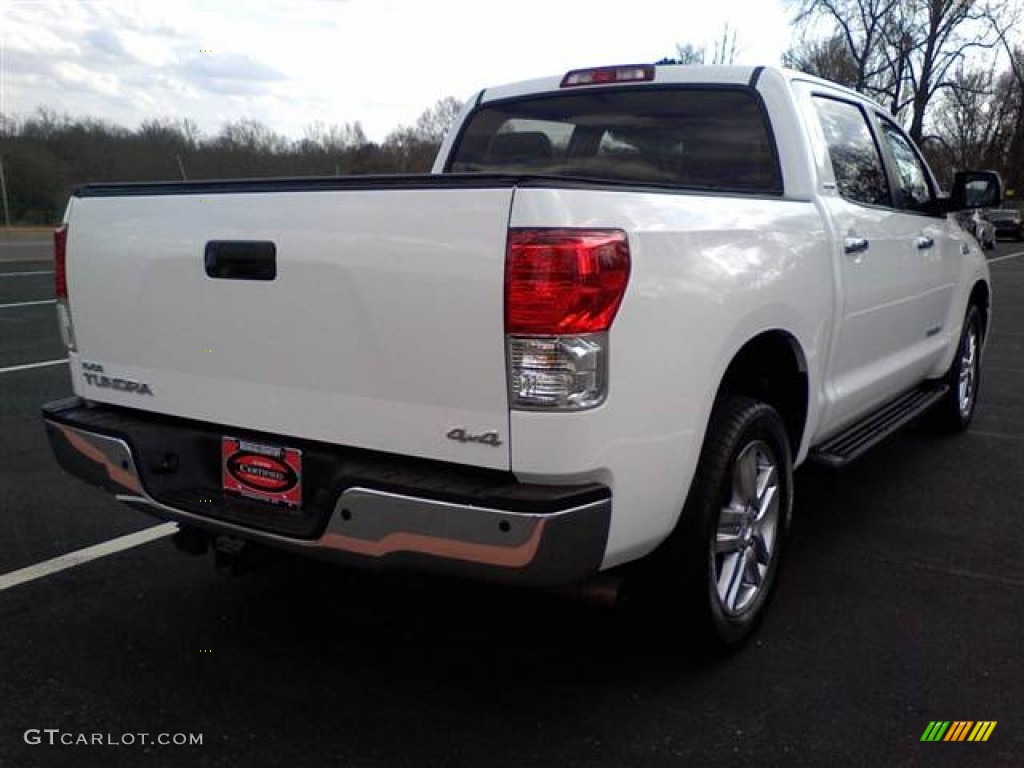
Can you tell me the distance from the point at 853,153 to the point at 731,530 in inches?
84.5

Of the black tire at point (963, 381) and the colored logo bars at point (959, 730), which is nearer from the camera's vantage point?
the colored logo bars at point (959, 730)

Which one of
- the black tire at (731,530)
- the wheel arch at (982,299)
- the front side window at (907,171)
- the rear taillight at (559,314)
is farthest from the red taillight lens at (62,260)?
the wheel arch at (982,299)

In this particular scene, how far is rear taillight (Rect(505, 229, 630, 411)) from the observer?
2076mm

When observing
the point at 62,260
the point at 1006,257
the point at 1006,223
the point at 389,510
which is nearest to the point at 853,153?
the point at 389,510

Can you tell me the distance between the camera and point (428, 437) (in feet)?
7.44

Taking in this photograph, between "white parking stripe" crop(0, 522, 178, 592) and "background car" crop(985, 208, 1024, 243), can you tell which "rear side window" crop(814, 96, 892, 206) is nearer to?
"white parking stripe" crop(0, 522, 178, 592)

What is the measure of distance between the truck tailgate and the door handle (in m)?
1.93

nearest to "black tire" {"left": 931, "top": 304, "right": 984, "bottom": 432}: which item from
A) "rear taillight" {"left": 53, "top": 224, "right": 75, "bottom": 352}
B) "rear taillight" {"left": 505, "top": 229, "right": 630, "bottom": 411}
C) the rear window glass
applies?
the rear window glass

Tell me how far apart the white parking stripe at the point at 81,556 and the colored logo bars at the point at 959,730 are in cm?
276

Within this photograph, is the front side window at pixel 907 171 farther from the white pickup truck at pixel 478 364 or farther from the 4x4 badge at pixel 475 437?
the 4x4 badge at pixel 475 437

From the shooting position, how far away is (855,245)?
3.59m

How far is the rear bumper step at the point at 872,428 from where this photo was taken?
359cm

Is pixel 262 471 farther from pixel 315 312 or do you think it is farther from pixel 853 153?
pixel 853 153

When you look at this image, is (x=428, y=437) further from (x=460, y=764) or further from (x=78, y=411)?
(x=78, y=411)
